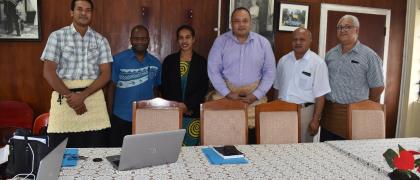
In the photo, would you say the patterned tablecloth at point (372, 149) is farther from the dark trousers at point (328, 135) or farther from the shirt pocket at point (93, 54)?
the shirt pocket at point (93, 54)

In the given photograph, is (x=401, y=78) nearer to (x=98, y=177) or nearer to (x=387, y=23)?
(x=387, y=23)

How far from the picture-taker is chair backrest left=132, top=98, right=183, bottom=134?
101 inches

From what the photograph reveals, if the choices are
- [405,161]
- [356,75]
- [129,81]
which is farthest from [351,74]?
[405,161]

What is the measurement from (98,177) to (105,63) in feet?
4.64

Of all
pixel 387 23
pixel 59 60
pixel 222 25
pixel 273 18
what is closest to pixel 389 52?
pixel 387 23

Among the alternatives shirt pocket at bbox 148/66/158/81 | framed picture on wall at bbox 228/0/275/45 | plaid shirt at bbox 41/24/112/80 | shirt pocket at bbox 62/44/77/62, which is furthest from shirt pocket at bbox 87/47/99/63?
framed picture on wall at bbox 228/0/275/45

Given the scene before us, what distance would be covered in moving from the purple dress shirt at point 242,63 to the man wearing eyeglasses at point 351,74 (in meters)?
0.59

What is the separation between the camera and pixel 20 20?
3416 millimetres

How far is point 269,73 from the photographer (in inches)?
129

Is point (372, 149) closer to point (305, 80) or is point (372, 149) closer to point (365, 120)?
point (365, 120)

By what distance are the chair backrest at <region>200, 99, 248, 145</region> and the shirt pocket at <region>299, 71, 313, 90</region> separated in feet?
2.59

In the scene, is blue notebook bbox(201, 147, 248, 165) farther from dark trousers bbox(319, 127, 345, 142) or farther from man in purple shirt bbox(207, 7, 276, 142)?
dark trousers bbox(319, 127, 345, 142)

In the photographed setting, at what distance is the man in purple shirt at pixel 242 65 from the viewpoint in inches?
126

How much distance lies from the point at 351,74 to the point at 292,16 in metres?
1.28
